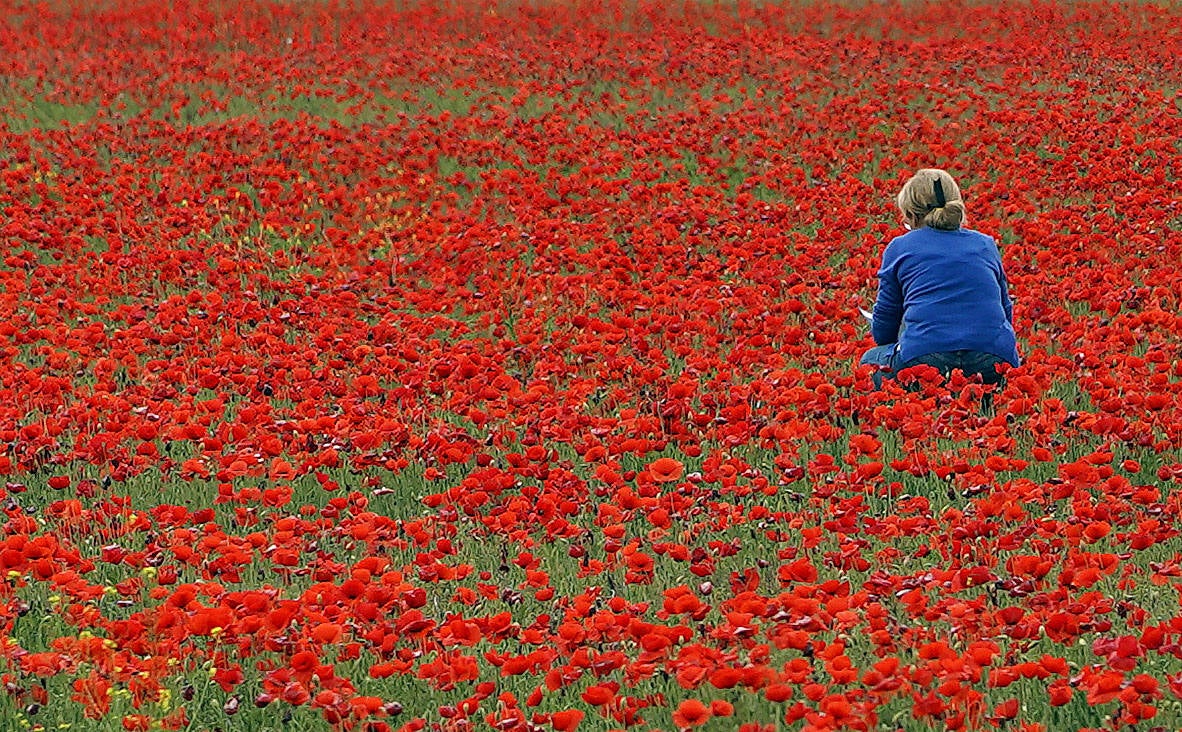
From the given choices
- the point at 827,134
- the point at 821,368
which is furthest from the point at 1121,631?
the point at 827,134

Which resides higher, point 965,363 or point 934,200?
point 934,200

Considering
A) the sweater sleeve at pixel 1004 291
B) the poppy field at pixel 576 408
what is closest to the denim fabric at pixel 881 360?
the poppy field at pixel 576 408

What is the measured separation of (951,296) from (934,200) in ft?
1.76

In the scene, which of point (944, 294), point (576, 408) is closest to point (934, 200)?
point (944, 294)

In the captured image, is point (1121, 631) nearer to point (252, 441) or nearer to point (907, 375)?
point (907, 375)

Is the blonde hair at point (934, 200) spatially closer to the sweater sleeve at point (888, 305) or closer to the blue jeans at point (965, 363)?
the sweater sleeve at point (888, 305)

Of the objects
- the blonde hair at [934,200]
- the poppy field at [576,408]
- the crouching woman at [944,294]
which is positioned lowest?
the poppy field at [576,408]

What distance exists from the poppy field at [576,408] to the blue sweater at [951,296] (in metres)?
0.30

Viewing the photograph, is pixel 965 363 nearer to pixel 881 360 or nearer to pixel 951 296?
pixel 951 296

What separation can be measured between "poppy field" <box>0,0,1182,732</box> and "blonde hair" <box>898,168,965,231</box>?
2.40ft

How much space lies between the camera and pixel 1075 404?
6.58m

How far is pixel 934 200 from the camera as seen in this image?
679cm

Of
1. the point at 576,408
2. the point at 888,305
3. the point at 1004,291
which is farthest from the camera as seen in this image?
the point at 888,305

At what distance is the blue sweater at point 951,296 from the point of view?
6.50m
